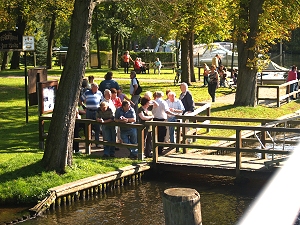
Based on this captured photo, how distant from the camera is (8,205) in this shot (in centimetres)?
1335

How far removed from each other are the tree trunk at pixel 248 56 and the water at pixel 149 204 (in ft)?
35.3

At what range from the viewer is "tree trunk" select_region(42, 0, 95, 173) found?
14.5 m

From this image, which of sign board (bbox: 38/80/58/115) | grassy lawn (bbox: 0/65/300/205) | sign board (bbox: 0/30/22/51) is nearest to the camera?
grassy lawn (bbox: 0/65/300/205)

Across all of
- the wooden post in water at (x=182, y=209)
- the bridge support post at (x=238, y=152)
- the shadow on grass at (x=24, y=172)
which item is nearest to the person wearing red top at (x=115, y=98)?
the shadow on grass at (x=24, y=172)

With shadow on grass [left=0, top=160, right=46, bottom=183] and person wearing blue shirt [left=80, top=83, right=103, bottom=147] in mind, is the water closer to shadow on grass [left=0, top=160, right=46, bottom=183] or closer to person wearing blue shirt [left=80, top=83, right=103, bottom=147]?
shadow on grass [left=0, top=160, right=46, bottom=183]

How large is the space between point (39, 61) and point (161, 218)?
144 ft

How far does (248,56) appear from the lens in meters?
26.1

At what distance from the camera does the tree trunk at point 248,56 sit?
2552cm

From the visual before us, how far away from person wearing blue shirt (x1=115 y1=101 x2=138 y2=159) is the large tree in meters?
10.2

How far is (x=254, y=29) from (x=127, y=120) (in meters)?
11.2

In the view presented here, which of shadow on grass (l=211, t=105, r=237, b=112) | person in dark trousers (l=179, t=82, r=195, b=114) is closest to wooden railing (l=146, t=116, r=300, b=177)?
person in dark trousers (l=179, t=82, r=195, b=114)

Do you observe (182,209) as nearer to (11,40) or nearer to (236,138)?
(236,138)

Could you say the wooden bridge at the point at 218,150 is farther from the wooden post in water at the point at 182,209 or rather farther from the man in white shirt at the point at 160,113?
the wooden post in water at the point at 182,209

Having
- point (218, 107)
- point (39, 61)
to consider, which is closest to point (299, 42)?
point (39, 61)
